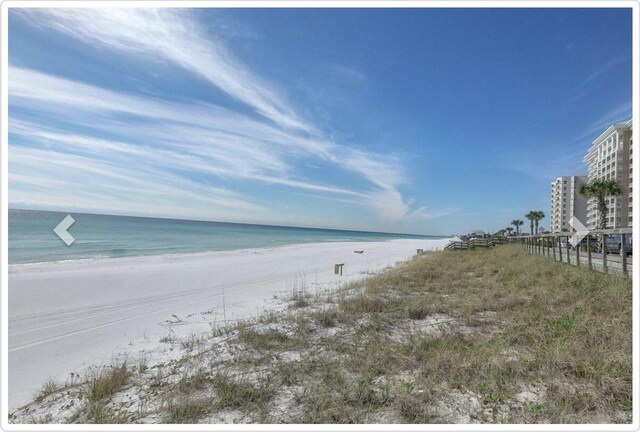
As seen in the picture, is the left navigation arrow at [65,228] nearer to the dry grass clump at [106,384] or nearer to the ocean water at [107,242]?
the dry grass clump at [106,384]

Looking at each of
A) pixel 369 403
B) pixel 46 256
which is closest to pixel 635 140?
pixel 369 403

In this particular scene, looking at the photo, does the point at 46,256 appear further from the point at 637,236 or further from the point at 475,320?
the point at 637,236

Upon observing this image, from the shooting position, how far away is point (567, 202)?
10638cm

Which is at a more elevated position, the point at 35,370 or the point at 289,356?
the point at 289,356

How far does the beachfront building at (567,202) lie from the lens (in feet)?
338

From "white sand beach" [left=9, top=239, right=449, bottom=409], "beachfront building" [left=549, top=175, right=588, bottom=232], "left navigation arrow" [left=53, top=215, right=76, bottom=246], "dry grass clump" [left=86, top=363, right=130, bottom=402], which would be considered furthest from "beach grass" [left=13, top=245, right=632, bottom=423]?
"beachfront building" [left=549, top=175, right=588, bottom=232]

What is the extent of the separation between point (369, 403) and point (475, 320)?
132 inches

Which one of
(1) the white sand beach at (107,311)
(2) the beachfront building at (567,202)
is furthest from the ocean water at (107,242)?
(2) the beachfront building at (567,202)

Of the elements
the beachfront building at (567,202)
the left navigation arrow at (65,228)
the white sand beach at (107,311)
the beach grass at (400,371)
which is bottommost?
the white sand beach at (107,311)

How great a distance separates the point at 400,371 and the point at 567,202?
430 ft

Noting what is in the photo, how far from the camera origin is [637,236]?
3193 millimetres

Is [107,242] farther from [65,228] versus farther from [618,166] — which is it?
[618,166]

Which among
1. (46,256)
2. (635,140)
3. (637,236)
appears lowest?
(46,256)

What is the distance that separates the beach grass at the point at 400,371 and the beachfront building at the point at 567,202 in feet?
396
